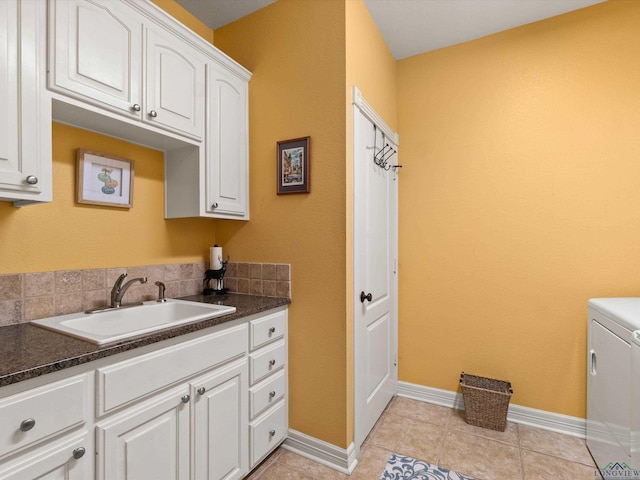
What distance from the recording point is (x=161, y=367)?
3.91 feet

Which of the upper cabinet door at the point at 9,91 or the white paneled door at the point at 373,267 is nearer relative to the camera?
the upper cabinet door at the point at 9,91

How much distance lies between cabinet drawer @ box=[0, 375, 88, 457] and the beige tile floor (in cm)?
109

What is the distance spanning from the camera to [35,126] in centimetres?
113

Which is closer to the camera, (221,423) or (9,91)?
(9,91)

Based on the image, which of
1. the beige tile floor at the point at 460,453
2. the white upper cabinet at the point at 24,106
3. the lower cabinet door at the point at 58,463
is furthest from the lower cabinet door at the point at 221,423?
the white upper cabinet at the point at 24,106

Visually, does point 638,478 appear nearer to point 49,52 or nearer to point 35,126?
point 35,126

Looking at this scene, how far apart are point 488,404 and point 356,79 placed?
2.23 metres

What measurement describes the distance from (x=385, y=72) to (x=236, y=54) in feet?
3.53

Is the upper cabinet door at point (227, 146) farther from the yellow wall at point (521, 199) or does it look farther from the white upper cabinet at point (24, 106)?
the yellow wall at point (521, 199)

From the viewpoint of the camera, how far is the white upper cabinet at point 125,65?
1.21 meters

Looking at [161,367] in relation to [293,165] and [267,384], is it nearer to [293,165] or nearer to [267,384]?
[267,384]

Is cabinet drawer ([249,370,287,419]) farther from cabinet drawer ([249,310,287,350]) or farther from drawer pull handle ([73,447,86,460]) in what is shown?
drawer pull handle ([73,447,86,460])

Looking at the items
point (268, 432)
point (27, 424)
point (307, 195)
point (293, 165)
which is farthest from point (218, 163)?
point (268, 432)

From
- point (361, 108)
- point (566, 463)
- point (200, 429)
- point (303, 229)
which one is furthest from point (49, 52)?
point (566, 463)
